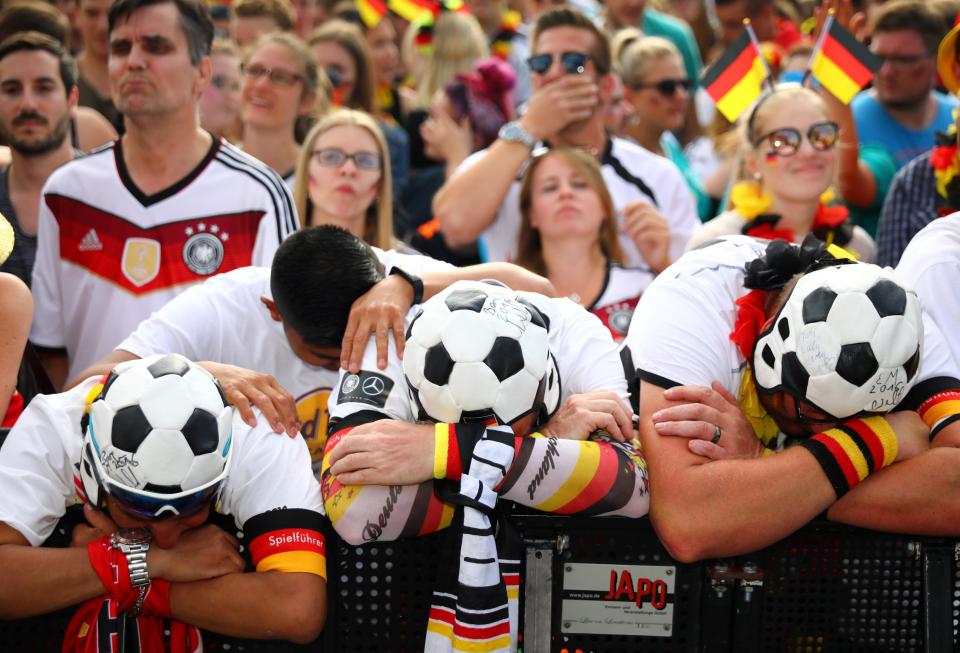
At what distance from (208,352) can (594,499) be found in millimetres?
1479

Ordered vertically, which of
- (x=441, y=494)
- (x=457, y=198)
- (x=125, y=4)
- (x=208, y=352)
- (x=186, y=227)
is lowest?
(x=441, y=494)

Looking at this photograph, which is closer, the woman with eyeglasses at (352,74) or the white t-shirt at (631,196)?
the white t-shirt at (631,196)

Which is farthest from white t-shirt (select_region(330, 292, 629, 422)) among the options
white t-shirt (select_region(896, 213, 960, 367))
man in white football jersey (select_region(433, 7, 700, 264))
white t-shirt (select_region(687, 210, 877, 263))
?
man in white football jersey (select_region(433, 7, 700, 264))

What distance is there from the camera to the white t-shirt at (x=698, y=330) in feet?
9.90

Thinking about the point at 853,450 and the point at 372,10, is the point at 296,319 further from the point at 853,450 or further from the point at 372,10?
the point at 372,10

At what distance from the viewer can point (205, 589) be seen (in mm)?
2686

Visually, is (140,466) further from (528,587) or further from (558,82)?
(558,82)

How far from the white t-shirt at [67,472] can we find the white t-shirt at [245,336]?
1.93 feet

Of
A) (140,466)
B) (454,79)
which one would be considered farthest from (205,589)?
(454,79)

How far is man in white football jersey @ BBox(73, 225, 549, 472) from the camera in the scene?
3.10 metres

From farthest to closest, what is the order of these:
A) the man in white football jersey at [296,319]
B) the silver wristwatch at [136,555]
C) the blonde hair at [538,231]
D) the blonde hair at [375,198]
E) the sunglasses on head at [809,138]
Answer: the blonde hair at [375,198] → the blonde hair at [538,231] → the sunglasses on head at [809,138] → the man in white football jersey at [296,319] → the silver wristwatch at [136,555]

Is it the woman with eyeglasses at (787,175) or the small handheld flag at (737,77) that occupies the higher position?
the small handheld flag at (737,77)

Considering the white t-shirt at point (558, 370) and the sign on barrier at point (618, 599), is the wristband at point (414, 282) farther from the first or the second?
the sign on barrier at point (618, 599)

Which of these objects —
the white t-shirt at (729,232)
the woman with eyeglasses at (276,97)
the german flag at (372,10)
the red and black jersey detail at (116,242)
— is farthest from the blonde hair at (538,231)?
the german flag at (372,10)
